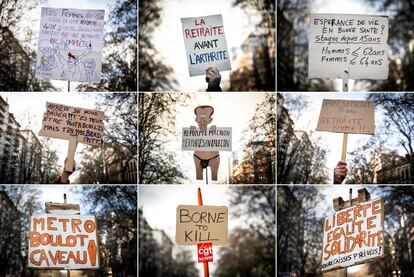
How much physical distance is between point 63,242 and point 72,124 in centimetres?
61

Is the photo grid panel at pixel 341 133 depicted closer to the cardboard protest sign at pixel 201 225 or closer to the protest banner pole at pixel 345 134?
the protest banner pole at pixel 345 134

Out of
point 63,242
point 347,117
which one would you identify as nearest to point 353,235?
point 347,117

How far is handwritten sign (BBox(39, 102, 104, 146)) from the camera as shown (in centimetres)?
369

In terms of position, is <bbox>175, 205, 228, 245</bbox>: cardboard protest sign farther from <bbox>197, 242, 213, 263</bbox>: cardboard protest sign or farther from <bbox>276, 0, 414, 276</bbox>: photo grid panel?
<bbox>276, 0, 414, 276</bbox>: photo grid panel

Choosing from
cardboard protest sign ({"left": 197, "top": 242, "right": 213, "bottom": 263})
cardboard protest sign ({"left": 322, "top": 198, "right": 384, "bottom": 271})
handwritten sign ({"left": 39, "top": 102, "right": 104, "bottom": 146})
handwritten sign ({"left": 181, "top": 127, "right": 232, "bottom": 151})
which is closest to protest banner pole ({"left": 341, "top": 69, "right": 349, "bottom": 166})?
cardboard protest sign ({"left": 322, "top": 198, "right": 384, "bottom": 271})

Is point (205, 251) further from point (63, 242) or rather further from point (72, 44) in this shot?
point (72, 44)

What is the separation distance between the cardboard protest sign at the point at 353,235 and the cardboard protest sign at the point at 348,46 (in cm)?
68

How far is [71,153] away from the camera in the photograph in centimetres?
369

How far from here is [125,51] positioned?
3729 mm

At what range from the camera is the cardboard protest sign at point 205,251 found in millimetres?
3670

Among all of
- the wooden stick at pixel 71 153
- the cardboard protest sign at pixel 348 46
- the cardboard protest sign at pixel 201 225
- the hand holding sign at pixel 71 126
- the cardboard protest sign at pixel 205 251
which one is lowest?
the cardboard protest sign at pixel 205 251

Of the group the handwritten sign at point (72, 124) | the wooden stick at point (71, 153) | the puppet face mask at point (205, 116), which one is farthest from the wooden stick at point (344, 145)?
the wooden stick at point (71, 153)

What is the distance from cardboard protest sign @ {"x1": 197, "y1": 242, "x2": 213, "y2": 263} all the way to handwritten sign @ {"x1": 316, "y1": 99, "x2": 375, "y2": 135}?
32.3 inches

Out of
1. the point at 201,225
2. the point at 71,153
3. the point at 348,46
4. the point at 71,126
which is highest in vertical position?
the point at 348,46
